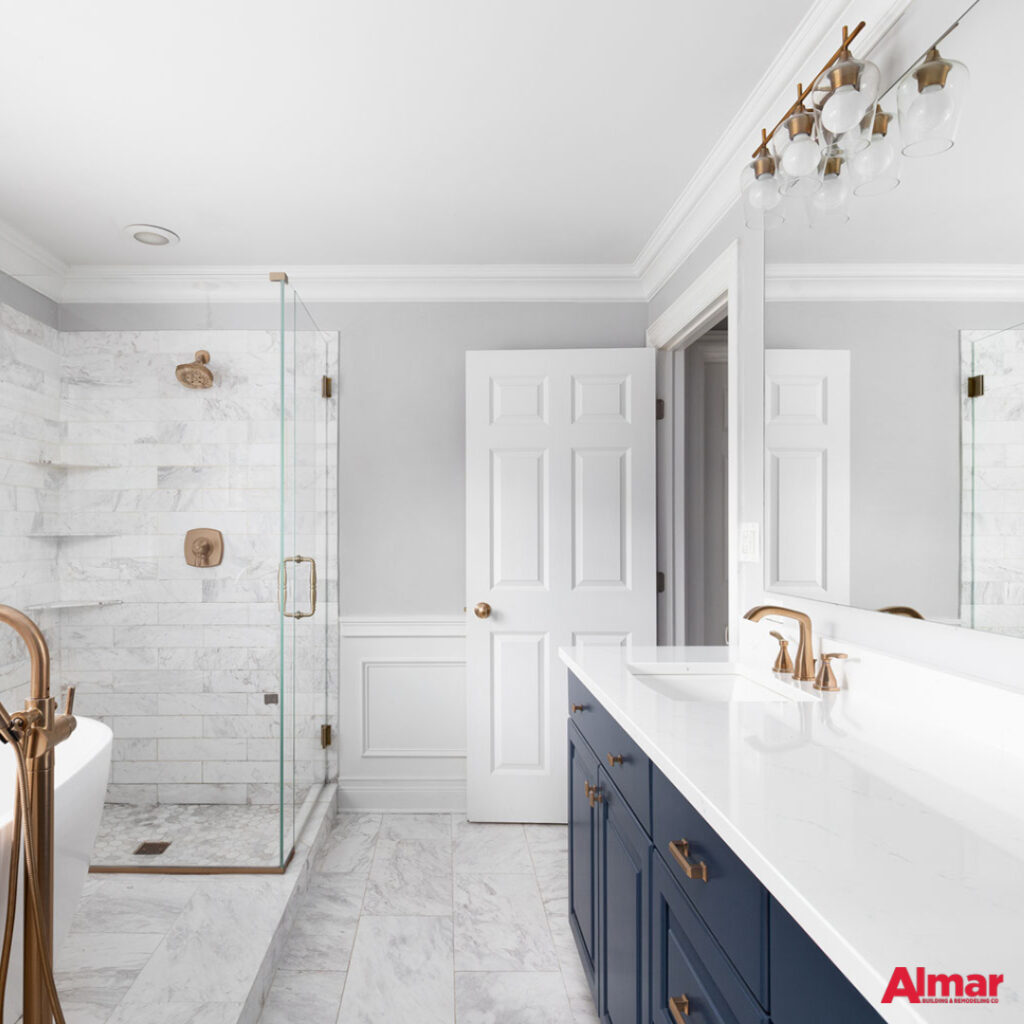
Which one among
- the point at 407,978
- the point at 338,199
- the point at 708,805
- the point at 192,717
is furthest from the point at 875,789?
the point at 338,199

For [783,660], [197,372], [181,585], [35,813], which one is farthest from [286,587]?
[783,660]

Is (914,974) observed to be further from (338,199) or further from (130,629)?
(338,199)

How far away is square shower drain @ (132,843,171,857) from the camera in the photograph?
232cm

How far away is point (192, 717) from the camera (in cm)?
234

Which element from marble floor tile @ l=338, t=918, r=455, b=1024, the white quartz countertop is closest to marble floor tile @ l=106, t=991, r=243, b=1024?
marble floor tile @ l=338, t=918, r=455, b=1024

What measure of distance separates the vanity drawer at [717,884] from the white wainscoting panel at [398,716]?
2069mm

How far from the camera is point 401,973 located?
205 cm

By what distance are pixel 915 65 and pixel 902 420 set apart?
666 mm

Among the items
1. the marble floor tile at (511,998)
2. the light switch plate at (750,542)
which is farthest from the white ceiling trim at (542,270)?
the marble floor tile at (511,998)

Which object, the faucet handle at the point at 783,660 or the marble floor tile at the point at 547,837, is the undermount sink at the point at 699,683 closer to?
the faucet handle at the point at 783,660

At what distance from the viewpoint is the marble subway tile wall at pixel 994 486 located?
1.15 meters

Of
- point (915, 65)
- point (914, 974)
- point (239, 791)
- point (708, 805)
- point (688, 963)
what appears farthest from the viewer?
point (239, 791)

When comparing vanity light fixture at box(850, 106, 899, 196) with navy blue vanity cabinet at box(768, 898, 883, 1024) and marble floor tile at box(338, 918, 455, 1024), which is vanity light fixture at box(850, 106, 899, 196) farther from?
marble floor tile at box(338, 918, 455, 1024)

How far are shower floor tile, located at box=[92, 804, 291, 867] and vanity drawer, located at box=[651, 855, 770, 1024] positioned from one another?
1.60 metres
